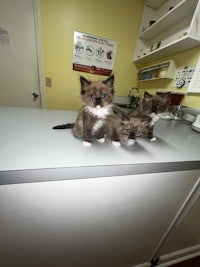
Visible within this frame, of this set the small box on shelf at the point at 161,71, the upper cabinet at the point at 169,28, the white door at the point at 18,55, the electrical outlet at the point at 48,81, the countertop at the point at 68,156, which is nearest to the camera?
the countertop at the point at 68,156

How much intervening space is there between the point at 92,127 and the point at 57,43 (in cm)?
164

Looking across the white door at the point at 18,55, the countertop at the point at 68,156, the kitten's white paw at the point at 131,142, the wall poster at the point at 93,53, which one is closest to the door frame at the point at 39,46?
the white door at the point at 18,55

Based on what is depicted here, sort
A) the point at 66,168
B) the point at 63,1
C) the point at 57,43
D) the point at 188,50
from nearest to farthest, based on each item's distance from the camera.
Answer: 1. the point at 66,168
2. the point at 188,50
3. the point at 63,1
4. the point at 57,43

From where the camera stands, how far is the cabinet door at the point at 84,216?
43 cm

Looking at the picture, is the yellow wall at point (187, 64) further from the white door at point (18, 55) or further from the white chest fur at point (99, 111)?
the white door at point (18, 55)

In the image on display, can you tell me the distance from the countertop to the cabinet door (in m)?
0.04

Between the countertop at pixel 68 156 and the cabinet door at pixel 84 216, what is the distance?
0.04 m

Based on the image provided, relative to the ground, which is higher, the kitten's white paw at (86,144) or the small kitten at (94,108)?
the small kitten at (94,108)

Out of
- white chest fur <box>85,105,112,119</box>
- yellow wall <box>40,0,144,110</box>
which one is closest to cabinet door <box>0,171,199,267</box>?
white chest fur <box>85,105,112,119</box>

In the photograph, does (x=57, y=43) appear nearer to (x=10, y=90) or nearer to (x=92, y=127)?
(x=10, y=90)

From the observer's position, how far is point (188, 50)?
4.01 ft

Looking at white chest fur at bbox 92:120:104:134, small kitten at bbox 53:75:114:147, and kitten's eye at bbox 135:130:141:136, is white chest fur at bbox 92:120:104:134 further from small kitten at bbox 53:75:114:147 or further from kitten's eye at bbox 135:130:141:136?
kitten's eye at bbox 135:130:141:136

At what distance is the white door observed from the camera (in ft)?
4.81

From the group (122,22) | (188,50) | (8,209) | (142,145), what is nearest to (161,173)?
(142,145)
